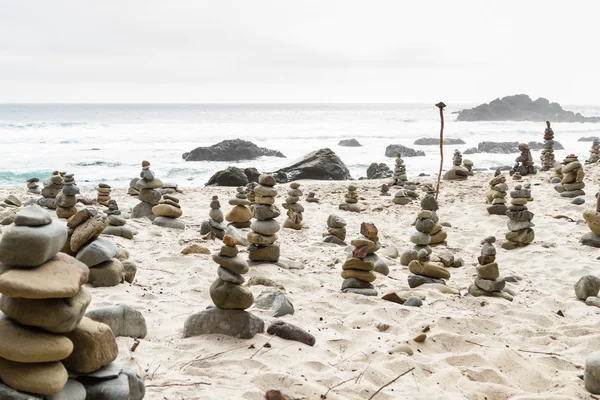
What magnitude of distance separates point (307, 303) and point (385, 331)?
0.99 metres

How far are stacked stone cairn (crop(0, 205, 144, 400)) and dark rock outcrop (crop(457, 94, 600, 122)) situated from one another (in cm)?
7711

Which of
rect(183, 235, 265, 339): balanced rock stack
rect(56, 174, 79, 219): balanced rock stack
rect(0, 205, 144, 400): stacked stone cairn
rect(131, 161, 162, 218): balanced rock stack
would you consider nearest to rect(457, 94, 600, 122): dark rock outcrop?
rect(131, 161, 162, 218): balanced rock stack

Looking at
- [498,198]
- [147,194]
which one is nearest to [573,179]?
[498,198]

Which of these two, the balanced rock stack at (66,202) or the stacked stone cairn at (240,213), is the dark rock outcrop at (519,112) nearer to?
the stacked stone cairn at (240,213)

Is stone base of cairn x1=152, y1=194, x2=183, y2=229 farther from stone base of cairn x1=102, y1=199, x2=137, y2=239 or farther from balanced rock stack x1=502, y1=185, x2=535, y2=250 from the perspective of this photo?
balanced rock stack x1=502, y1=185, x2=535, y2=250

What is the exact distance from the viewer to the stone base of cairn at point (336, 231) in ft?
27.8

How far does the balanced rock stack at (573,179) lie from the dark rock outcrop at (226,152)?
16.6 meters

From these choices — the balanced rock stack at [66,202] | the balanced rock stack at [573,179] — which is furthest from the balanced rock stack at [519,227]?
the balanced rock stack at [66,202]

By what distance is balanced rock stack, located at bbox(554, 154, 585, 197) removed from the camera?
461 inches

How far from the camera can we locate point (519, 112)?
80.7 m

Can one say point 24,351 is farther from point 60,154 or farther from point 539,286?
point 60,154

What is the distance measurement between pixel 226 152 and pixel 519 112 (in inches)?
2645

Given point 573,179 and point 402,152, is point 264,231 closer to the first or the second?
point 573,179

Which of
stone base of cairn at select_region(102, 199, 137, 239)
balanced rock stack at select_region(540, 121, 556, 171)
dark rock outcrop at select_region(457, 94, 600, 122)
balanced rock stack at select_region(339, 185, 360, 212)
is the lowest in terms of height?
balanced rock stack at select_region(339, 185, 360, 212)
